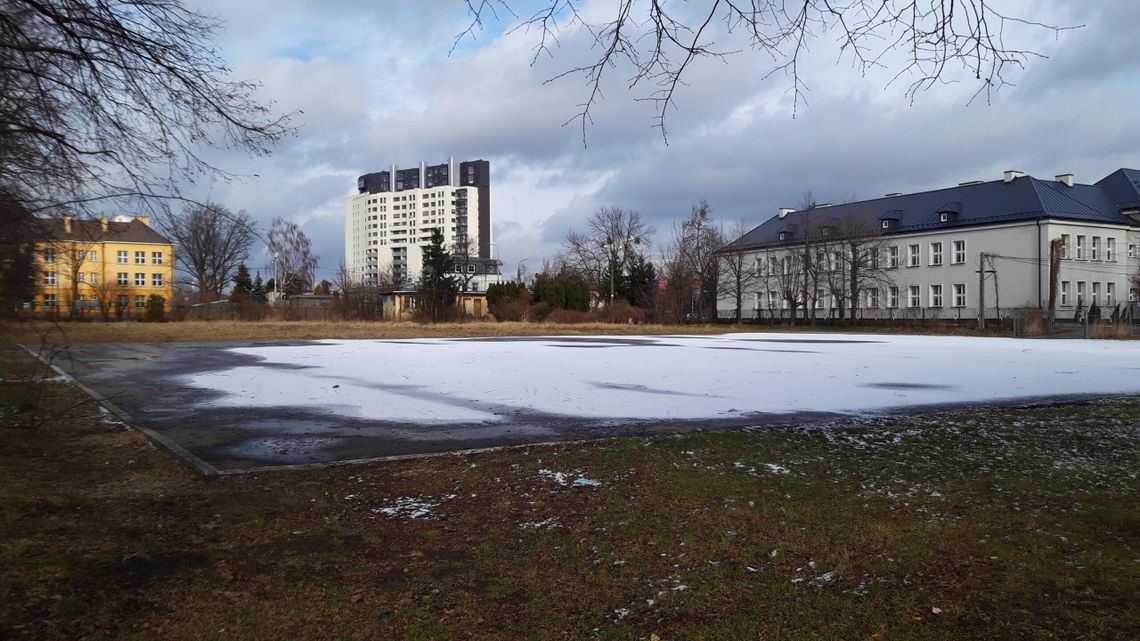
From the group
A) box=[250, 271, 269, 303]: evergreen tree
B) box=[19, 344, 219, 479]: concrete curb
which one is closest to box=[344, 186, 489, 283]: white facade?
box=[250, 271, 269, 303]: evergreen tree

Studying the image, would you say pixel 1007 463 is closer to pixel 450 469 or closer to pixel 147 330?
pixel 450 469

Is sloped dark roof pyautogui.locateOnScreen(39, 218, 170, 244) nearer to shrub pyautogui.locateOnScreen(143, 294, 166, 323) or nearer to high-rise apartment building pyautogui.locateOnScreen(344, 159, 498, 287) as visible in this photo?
shrub pyautogui.locateOnScreen(143, 294, 166, 323)

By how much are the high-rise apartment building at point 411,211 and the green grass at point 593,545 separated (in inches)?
5892

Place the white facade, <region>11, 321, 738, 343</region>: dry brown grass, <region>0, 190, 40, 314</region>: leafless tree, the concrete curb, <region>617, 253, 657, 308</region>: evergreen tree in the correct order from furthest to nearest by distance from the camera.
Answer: the white facade < <region>617, 253, 657, 308</region>: evergreen tree < <region>11, 321, 738, 343</region>: dry brown grass < the concrete curb < <region>0, 190, 40, 314</region>: leafless tree

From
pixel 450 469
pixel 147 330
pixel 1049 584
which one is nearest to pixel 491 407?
pixel 450 469

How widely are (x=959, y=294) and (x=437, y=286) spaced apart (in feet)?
134

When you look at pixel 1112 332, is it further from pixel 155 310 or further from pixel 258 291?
pixel 258 291

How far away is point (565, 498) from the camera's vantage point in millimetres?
6074

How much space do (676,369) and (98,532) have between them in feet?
44.4

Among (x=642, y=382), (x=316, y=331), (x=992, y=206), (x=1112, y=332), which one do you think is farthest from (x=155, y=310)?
(x=992, y=206)

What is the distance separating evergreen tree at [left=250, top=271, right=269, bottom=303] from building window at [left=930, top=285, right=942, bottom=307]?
216 feet

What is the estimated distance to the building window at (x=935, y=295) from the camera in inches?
2416

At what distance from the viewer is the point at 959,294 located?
198 feet

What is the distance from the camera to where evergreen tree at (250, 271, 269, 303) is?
8375 cm
